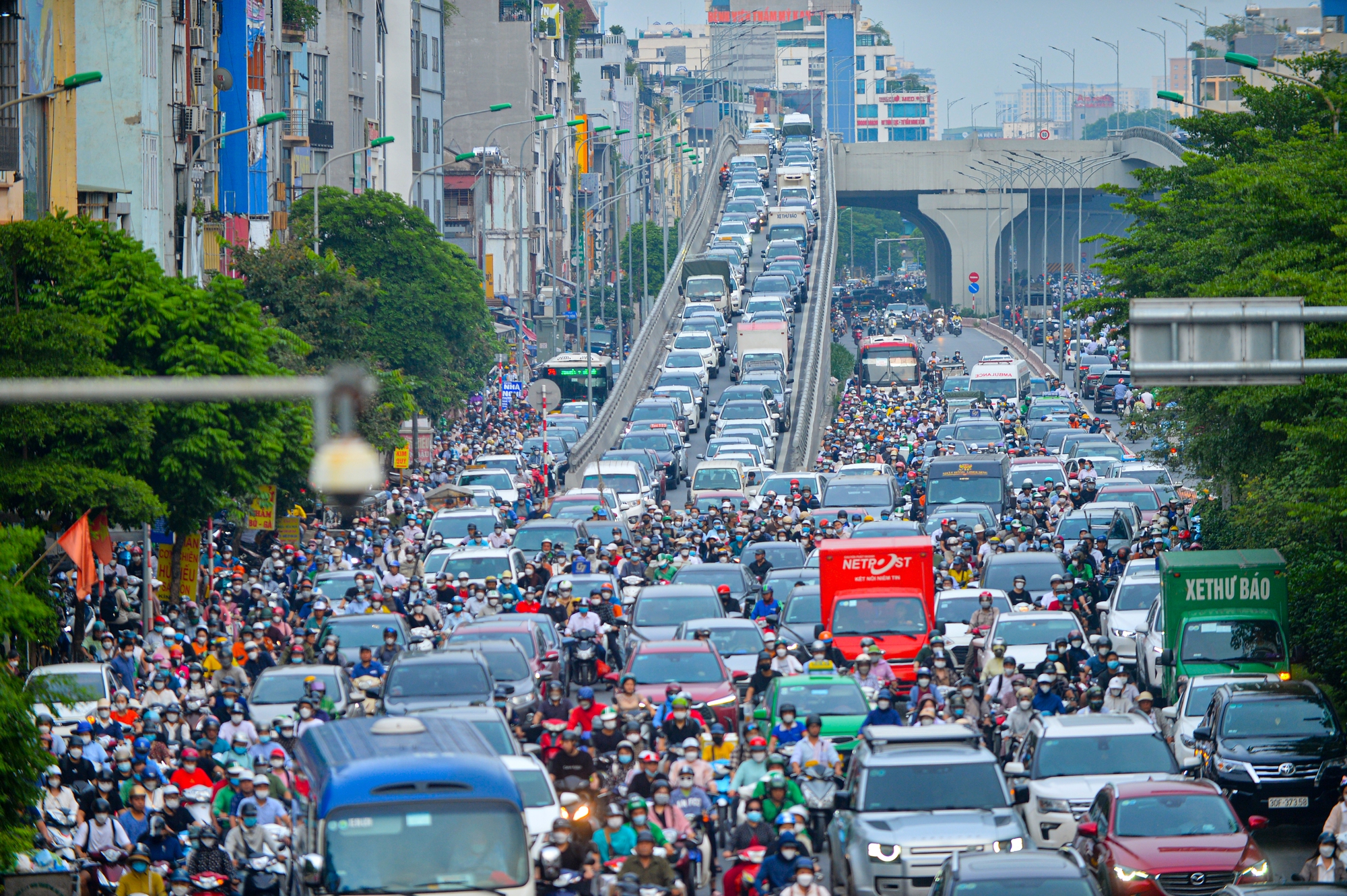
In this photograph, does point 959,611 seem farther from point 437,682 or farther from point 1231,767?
point 1231,767

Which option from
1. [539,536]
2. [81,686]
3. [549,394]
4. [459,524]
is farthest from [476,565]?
[549,394]

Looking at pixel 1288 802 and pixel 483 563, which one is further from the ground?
pixel 483 563

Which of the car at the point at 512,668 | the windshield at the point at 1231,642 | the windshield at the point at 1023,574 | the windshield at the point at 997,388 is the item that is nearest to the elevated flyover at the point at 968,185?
the windshield at the point at 997,388

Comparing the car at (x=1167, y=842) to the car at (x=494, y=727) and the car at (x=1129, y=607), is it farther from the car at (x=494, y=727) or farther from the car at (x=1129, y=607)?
the car at (x=1129, y=607)

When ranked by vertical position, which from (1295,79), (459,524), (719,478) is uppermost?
(1295,79)

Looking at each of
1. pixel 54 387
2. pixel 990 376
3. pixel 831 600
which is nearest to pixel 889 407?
pixel 990 376

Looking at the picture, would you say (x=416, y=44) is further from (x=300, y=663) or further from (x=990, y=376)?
(x=300, y=663)

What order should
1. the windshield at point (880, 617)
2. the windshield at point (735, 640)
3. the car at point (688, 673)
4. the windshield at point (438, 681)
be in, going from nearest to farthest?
1. the windshield at point (438, 681)
2. the car at point (688, 673)
3. the windshield at point (735, 640)
4. the windshield at point (880, 617)
